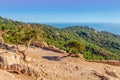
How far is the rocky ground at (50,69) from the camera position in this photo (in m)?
23.9

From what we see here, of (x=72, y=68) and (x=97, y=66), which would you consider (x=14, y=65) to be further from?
(x=97, y=66)

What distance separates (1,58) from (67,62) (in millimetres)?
11602

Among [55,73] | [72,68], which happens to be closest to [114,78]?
[72,68]

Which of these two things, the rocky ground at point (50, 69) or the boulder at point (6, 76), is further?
the rocky ground at point (50, 69)

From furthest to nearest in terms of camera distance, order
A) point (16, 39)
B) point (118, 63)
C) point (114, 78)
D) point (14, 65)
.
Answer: point (118, 63) → point (16, 39) → point (114, 78) → point (14, 65)

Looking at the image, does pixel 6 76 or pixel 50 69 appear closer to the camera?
pixel 6 76

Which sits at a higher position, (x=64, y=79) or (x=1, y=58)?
(x=1, y=58)

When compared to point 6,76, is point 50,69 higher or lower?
lower

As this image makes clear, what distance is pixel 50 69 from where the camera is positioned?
1157 inches

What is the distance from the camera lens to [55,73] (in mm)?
27953

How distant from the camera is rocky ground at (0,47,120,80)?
23.9 metres

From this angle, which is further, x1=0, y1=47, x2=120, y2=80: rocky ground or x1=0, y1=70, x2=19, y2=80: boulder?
x1=0, y1=47, x2=120, y2=80: rocky ground

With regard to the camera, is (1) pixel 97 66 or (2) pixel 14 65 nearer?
(2) pixel 14 65

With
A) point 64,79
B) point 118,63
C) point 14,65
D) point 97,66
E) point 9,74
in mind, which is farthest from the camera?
point 118,63
